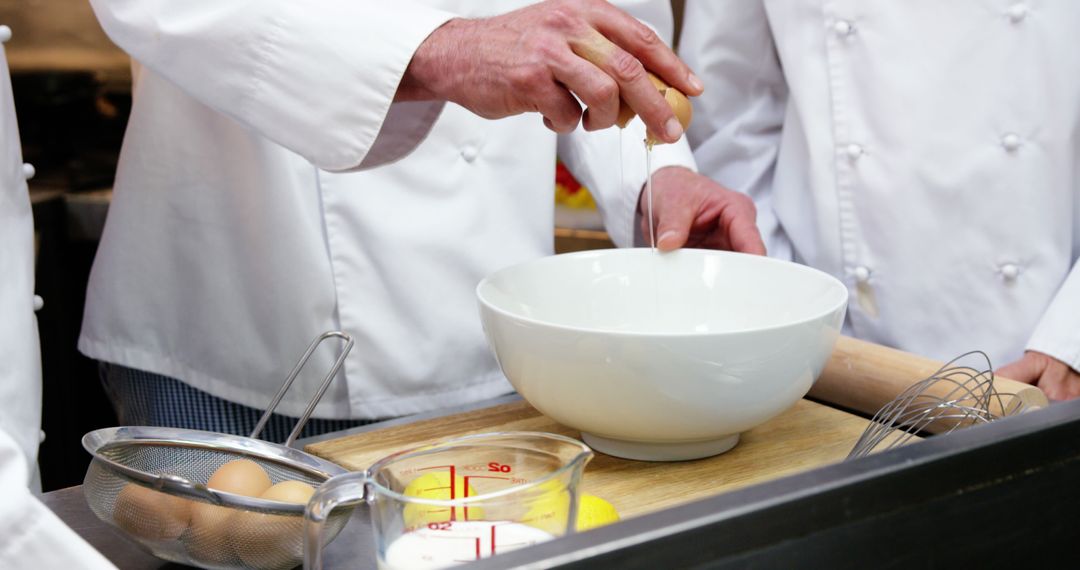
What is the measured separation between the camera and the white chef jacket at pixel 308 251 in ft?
3.69

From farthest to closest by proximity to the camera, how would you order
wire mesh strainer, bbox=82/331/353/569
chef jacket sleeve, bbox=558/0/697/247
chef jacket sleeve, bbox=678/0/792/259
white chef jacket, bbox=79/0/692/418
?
chef jacket sleeve, bbox=678/0/792/259 < chef jacket sleeve, bbox=558/0/697/247 < white chef jacket, bbox=79/0/692/418 < wire mesh strainer, bbox=82/331/353/569

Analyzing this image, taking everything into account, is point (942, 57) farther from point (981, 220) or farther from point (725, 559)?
point (725, 559)

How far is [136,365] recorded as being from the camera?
1208mm

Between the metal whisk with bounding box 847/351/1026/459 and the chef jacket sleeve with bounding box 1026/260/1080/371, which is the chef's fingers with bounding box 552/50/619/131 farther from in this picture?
the chef jacket sleeve with bounding box 1026/260/1080/371

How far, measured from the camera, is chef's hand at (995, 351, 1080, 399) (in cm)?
111

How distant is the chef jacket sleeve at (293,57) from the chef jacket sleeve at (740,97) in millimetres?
617

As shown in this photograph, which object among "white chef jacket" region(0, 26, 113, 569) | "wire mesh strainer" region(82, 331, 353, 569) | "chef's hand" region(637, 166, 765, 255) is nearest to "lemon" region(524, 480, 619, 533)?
"wire mesh strainer" region(82, 331, 353, 569)

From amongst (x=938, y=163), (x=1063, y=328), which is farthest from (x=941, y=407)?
(x=938, y=163)

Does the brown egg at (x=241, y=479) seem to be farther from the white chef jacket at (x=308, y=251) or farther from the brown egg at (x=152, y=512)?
the white chef jacket at (x=308, y=251)

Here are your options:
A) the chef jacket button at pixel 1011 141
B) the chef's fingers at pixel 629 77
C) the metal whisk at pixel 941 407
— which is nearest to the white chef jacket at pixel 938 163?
the chef jacket button at pixel 1011 141

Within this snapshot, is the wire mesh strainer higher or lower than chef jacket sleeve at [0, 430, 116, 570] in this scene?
lower

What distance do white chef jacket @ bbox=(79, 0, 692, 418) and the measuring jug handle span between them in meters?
0.57

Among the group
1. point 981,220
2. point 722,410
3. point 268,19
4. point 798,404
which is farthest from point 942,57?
point 268,19

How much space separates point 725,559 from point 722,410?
267 mm
